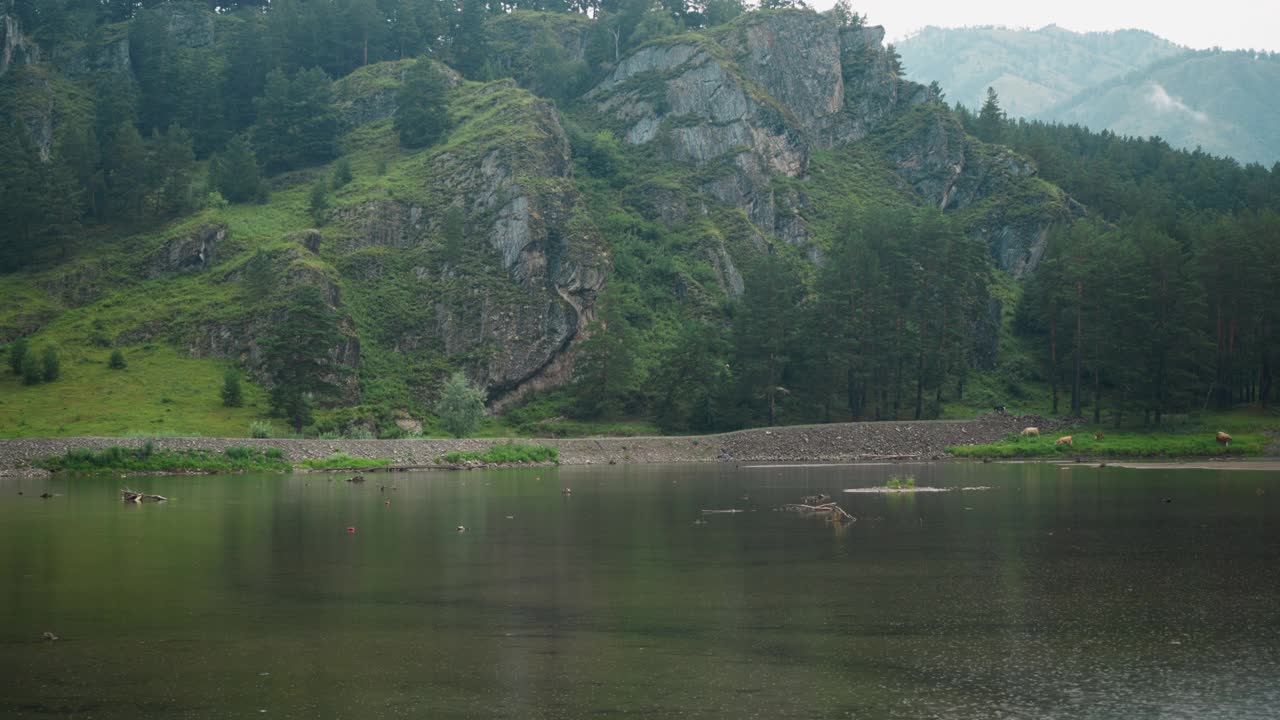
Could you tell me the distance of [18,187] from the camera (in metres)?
117

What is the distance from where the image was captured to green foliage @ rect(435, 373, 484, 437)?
310ft

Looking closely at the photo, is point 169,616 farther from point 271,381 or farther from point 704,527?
point 271,381

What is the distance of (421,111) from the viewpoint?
144m

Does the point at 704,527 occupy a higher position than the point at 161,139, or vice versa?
the point at 161,139

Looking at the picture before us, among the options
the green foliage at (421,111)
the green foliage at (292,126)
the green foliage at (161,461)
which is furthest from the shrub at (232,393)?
the green foliage at (292,126)

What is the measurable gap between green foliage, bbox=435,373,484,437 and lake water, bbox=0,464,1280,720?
48.6 metres

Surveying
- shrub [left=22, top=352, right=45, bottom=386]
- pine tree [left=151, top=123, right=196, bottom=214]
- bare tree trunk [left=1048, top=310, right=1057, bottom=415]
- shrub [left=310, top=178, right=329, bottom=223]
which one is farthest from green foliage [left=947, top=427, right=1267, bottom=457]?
pine tree [left=151, top=123, right=196, bottom=214]

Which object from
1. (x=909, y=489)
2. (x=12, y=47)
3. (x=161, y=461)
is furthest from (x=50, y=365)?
(x=12, y=47)

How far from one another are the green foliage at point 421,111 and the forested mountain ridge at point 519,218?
44 centimetres

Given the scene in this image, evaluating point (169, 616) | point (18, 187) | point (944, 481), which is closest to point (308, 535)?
point (169, 616)

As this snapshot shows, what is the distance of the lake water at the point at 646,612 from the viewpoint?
16.5 metres

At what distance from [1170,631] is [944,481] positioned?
135 ft

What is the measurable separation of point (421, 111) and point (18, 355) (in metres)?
67.4

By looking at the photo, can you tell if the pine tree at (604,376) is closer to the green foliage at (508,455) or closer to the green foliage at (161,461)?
the green foliage at (508,455)
